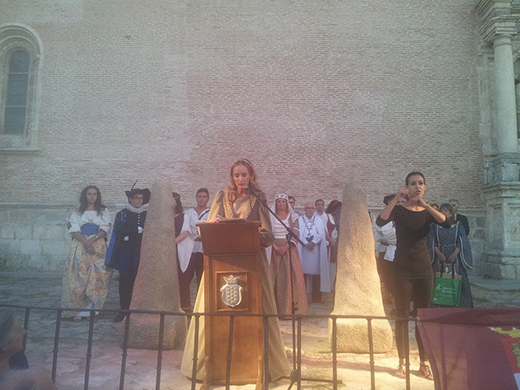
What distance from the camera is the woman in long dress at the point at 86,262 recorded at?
5.71m

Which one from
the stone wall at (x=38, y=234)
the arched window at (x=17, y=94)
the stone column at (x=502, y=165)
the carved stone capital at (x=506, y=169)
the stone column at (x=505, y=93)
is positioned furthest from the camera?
the arched window at (x=17, y=94)

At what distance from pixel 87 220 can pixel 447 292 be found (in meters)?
5.10

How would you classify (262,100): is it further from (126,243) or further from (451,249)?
(451,249)

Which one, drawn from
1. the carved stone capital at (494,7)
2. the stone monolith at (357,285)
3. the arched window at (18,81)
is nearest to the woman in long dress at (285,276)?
the stone monolith at (357,285)

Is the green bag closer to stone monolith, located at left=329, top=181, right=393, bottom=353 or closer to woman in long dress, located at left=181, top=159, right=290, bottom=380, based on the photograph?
stone monolith, located at left=329, top=181, right=393, bottom=353

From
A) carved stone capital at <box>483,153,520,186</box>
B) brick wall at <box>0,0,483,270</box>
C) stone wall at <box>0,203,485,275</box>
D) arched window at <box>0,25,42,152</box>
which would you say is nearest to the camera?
carved stone capital at <box>483,153,520,186</box>

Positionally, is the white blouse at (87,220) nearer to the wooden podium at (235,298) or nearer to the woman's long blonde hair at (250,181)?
the woman's long blonde hair at (250,181)

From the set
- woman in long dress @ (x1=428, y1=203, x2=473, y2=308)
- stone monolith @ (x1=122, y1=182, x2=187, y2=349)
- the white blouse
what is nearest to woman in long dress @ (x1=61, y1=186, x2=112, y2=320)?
the white blouse

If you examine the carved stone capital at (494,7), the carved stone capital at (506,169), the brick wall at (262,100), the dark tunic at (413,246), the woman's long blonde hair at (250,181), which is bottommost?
the dark tunic at (413,246)

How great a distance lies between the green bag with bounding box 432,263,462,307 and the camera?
434cm

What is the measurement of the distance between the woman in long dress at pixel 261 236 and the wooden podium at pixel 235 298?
→ 199 millimetres

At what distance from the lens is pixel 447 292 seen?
4.45 meters

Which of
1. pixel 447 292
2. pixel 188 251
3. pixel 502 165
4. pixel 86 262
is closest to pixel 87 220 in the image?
pixel 86 262

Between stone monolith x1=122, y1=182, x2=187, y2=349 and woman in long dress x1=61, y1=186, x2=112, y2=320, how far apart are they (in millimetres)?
1608
